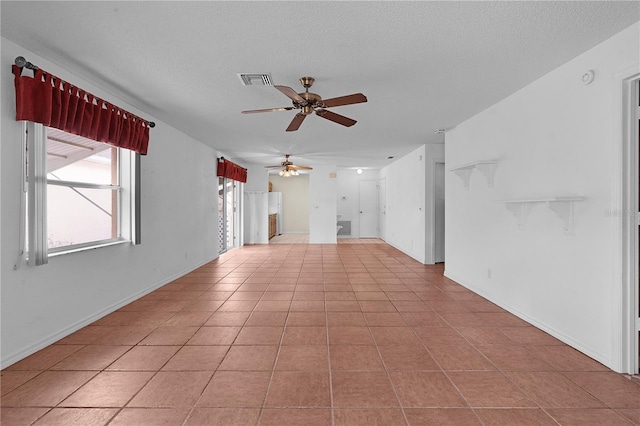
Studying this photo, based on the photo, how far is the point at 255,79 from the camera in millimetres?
2771

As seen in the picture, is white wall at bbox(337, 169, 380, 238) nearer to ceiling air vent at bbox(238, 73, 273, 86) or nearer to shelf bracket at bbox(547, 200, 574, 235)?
ceiling air vent at bbox(238, 73, 273, 86)

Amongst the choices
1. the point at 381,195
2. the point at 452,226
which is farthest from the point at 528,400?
the point at 381,195

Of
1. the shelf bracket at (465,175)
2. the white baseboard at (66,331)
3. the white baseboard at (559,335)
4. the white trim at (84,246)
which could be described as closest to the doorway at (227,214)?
the white baseboard at (66,331)

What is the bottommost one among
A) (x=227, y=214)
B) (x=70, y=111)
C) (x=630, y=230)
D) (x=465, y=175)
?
(x=630, y=230)

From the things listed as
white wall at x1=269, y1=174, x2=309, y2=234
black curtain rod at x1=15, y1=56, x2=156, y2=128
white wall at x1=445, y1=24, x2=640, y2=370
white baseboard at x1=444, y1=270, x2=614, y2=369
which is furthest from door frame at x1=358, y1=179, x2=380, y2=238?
black curtain rod at x1=15, y1=56, x2=156, y2=128

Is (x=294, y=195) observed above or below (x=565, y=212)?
above

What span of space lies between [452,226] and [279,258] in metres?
3.63

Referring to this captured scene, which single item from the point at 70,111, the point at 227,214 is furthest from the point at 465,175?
the point at 227,214

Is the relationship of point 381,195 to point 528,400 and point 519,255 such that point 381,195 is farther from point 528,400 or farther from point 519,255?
point 528,400

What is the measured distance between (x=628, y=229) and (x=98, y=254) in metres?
4.45

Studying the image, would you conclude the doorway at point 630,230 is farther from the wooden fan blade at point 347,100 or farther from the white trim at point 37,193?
the white trim at point 37,193

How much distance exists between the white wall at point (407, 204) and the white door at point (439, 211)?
0.86ft

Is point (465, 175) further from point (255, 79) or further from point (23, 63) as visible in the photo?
point (23, 63)

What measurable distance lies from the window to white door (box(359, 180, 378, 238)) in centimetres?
751
